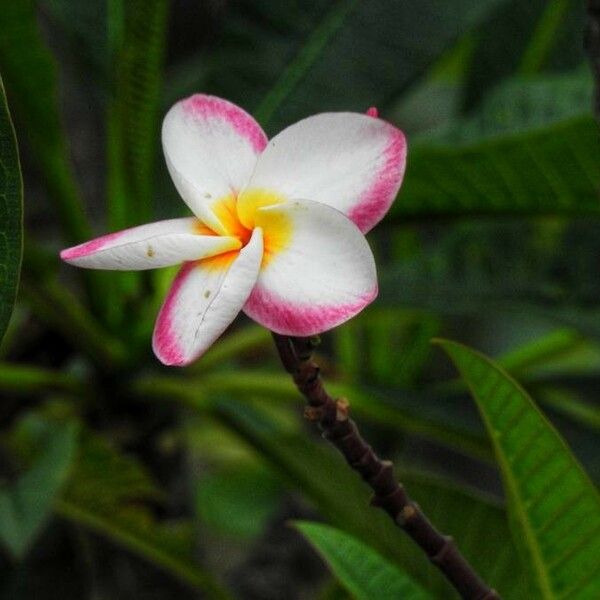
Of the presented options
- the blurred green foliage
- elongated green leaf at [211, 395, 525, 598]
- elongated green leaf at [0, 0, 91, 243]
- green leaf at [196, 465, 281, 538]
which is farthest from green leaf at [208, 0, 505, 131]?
green leaf at [196, 465, 281, 538]

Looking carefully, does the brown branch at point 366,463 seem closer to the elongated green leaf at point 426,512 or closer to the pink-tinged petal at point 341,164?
the pink-tinged petal at point 341,164

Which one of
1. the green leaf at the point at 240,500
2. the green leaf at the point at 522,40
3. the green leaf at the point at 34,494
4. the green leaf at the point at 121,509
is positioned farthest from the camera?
the green leaf at the point at 240,500

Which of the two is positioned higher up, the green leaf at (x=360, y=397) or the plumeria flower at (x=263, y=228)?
the plumeria flower at (x=263, y=228)

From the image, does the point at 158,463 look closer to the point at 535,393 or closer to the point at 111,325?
the point at 111,325

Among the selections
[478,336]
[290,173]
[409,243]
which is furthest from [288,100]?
[478,336]

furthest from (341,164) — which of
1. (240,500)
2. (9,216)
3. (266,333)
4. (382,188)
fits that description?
(240,500)

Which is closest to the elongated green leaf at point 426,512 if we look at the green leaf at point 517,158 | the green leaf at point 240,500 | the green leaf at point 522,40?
the green leaf at point 517,158
